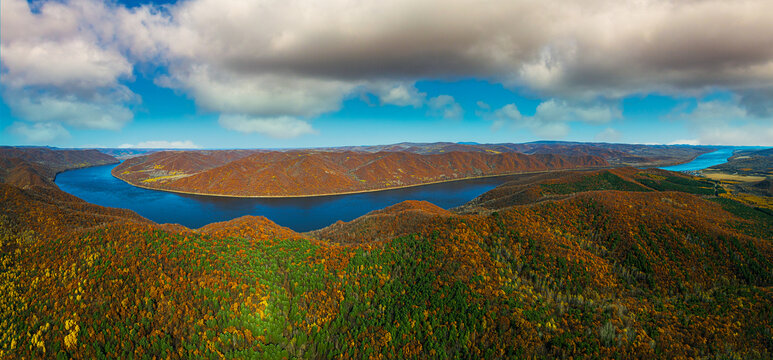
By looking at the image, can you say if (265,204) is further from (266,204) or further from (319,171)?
(319,171)

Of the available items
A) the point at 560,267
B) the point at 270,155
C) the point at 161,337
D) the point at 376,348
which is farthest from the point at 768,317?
the point at 270,155

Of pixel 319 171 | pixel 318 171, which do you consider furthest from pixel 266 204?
pixel 319 171

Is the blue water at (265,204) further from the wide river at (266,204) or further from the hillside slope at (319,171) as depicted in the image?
the hillside slope at (319,171)

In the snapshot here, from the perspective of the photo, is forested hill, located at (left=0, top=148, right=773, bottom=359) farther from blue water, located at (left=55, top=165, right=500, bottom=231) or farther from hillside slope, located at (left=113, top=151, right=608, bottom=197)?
hillside slope, located at (left=113, top=151, right=608, bottom=197)

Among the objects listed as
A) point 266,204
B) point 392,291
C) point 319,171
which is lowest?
point 266,204

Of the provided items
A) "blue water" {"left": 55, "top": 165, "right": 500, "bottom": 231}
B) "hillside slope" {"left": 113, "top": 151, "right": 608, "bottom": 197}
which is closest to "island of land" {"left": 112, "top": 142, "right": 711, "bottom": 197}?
"hillside slope" {"left": 113, "top": 151, "right": 608, "bottom": 197}

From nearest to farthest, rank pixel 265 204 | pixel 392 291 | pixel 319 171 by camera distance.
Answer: pixel 392 291
pixel 265 204
pixel 319 171
